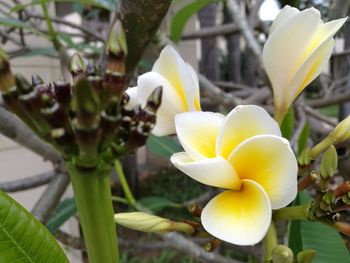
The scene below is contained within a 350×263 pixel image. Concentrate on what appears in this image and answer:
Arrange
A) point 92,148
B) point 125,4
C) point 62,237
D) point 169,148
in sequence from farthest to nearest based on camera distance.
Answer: point 62,237 < point 169,148 < point 125,4 < point 92,148

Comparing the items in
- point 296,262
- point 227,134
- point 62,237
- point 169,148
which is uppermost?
point 227,134

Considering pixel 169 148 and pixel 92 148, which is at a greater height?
pixel 92 148

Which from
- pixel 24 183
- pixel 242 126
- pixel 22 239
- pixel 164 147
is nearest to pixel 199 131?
pixel 242 126

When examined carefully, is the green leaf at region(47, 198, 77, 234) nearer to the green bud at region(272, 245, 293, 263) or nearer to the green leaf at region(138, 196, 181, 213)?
the green leaf at region(138, 196, 181, 213)

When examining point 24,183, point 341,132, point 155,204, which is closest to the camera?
point 341,132

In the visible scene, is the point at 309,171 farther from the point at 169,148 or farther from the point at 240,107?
the point at 169,148

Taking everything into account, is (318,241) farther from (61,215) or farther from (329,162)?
(61,215)

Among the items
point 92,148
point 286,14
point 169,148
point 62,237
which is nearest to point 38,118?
point 92,148

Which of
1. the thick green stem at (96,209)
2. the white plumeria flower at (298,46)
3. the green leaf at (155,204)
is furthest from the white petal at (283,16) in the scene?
the green leaf at (155,204)
